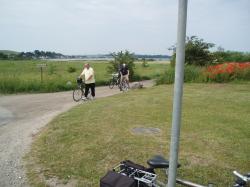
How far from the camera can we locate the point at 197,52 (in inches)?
1106

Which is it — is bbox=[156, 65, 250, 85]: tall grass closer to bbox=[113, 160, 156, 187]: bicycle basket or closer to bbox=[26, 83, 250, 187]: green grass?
bbox=[26, 83, 250, 187]: green grass

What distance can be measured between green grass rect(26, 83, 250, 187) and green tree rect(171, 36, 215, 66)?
17225 millimetres

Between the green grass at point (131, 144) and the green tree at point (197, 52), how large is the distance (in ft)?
56.5

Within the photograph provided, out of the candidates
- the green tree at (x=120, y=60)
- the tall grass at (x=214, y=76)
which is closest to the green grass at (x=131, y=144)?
the tall grass at (x=214, y=76)

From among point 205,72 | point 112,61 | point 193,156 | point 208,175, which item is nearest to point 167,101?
point 193,156

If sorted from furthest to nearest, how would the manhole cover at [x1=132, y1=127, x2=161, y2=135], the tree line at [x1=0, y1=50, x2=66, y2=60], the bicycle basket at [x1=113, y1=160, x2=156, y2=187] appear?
the tree line at [x1=0, y1=50, x2=66, y2=60]
the manhole cover at [x1=132, y1=127, x2=161, y2=135]
the bicycle basket at [x1=113, y1=160, x2=156, y2=187]

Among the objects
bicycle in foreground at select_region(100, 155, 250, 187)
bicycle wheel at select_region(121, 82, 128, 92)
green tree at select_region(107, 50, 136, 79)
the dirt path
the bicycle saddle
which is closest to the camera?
bicycle in foreground at select_region(100, 155, 250, 187)

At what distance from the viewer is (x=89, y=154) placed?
20.7ft

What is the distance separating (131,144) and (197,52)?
889 inches

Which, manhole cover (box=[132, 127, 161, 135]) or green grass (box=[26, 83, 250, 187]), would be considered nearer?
green grass (box=[26, 83, 250, 187])

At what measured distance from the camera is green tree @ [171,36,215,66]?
91.0 ft

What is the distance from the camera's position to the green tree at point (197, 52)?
2773 cm

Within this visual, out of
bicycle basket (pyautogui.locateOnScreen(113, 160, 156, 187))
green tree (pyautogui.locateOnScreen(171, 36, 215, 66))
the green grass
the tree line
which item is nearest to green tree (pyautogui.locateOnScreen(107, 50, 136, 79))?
green tree (pyautogui.locateOnScreen(171, 36, 215, 66))

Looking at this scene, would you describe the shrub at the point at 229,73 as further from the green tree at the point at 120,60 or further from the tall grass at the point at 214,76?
the green tree at the point at 120,60
